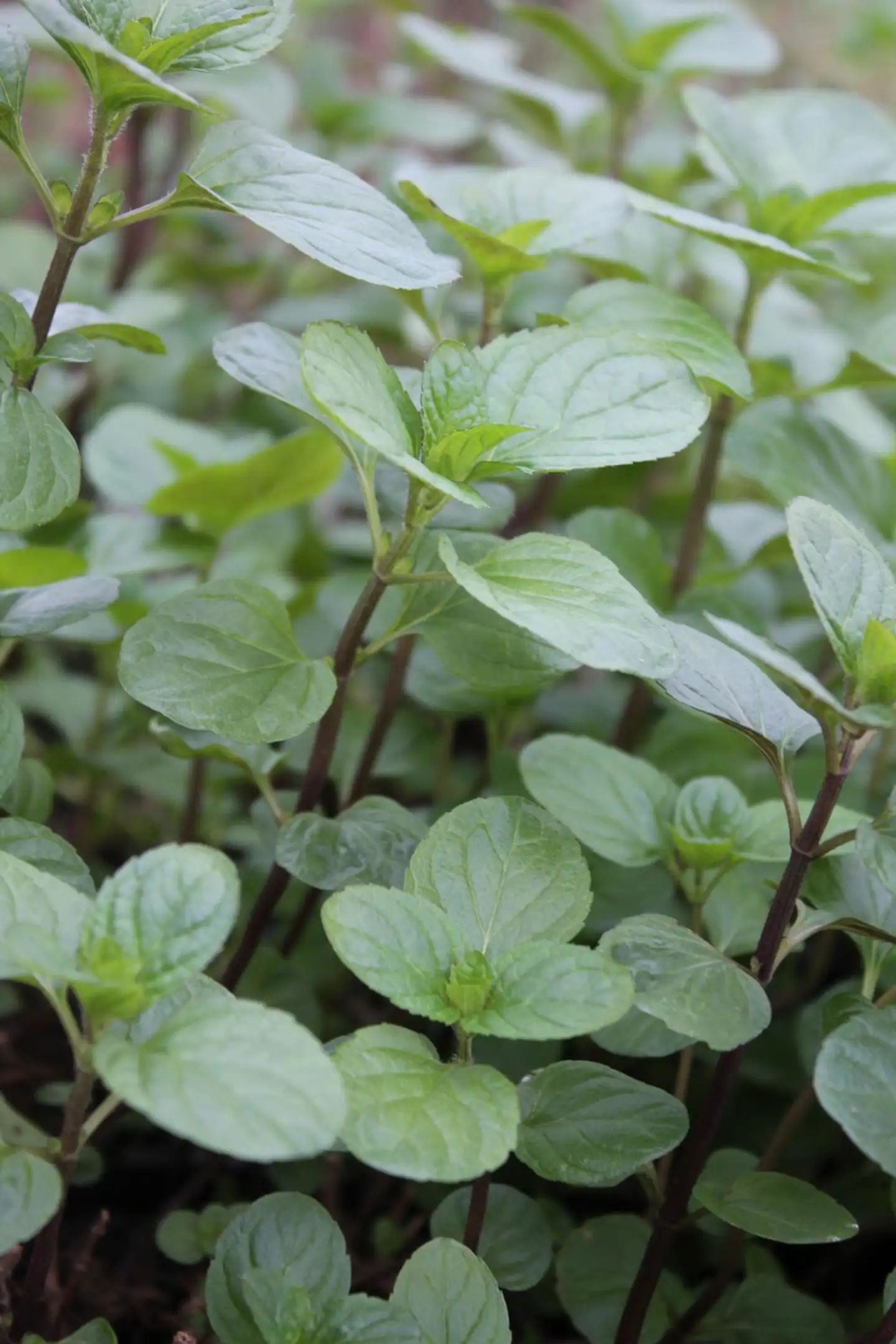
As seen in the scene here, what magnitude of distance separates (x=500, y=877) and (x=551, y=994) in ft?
0.29

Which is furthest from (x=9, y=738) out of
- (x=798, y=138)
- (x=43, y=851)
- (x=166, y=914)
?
(x=798, y=138)

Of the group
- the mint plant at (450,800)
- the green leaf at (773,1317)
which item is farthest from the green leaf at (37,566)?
the green leaf at (773,1317)

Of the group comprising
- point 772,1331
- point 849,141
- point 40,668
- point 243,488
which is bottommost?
point 40,668

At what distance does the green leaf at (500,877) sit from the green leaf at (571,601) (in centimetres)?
11

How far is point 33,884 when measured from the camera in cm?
55

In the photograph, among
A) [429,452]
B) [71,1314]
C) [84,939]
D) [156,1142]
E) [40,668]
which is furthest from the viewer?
[40,668]

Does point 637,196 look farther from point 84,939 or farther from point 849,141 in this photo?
point 84,939

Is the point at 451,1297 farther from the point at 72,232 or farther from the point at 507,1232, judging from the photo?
the point at 72,232

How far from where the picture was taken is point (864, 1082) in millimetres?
547

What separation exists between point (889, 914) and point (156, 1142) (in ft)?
1.98

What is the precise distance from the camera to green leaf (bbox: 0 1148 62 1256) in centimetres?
48

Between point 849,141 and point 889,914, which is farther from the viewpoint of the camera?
point 849,141

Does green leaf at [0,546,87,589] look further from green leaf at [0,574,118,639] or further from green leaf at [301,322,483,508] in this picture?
green leaf at [301,322,483,508]

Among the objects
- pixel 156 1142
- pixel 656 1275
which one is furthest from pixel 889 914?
pixel 156 1142
